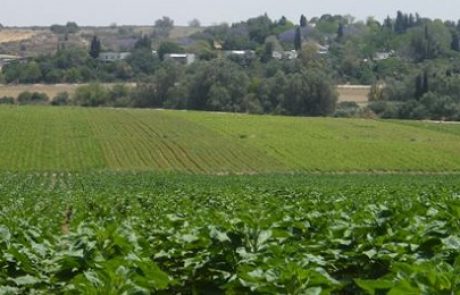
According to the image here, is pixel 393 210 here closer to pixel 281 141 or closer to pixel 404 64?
pixel 281 141

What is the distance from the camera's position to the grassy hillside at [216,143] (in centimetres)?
6144

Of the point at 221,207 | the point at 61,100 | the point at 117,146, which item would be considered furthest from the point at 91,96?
the point at 221,207

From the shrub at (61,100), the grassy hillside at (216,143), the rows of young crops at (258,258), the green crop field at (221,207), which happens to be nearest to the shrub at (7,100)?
the shrub at (61,100)

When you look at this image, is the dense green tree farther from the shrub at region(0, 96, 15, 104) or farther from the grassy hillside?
the grassy hillside

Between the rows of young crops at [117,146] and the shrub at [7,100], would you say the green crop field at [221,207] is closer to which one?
the rows of young crops at [117,146]

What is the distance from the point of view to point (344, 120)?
9081 cm

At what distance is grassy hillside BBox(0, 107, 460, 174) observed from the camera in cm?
6144

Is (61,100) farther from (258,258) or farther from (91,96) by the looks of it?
(258,258)

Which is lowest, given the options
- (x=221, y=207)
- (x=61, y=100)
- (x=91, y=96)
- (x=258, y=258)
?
(x=61, y=100)

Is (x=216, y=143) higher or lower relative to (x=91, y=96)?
higher

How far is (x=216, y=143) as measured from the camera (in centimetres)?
7088

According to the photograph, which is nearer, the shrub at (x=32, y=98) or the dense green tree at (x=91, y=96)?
the dense green tree at (x=91, y=96)

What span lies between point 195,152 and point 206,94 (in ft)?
159

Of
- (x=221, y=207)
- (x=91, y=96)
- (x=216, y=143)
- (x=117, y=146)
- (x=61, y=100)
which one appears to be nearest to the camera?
(x=221, y=207)
